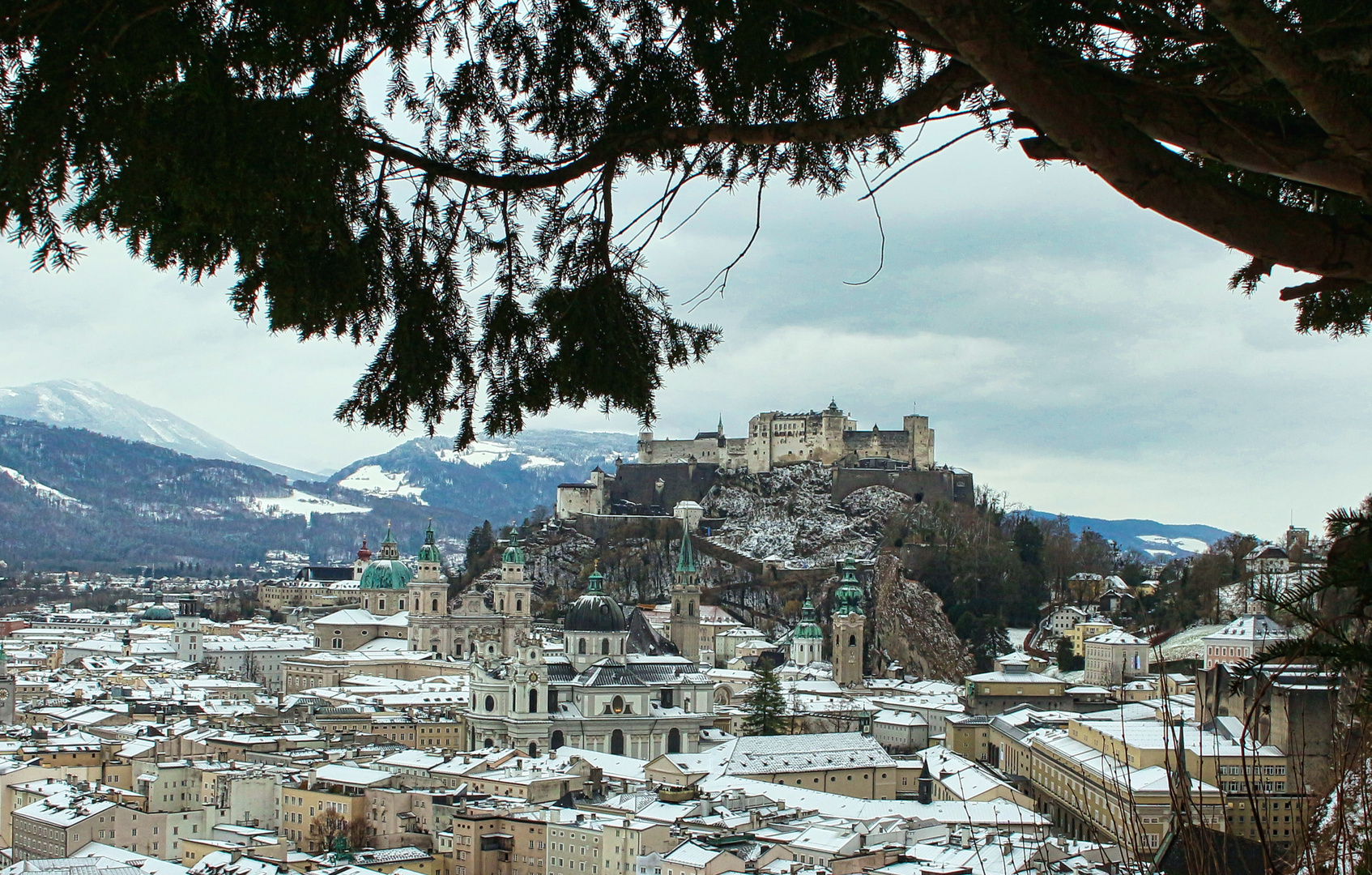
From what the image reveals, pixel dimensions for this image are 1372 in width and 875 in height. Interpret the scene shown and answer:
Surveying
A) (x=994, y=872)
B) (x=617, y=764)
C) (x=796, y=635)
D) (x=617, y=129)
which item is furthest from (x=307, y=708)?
(x=617, y=129)

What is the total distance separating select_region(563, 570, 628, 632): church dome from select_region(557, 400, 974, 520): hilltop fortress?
23.1 metres

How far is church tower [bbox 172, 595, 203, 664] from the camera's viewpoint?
238ft

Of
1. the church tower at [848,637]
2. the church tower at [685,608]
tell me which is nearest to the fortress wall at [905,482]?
the church tower at [848,637]

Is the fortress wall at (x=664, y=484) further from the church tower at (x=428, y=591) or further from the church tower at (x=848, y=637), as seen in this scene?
the church tower at (x=848, y=637)

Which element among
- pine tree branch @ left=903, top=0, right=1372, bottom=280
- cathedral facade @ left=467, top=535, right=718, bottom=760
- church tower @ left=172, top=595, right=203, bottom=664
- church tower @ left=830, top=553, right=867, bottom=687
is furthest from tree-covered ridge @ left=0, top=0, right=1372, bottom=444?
church tower @ left=172, top=595, right=203, bottom=664

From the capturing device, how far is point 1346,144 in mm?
3117

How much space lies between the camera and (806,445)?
7269 centimetres

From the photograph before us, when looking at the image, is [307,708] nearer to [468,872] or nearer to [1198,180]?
[468,872]

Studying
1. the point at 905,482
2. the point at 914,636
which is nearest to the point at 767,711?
the point at 914,636

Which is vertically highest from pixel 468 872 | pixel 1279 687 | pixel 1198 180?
pixel 1198 180

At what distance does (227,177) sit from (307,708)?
4889 cm

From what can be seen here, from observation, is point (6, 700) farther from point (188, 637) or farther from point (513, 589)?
point (188, 637)

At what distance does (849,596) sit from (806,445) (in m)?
15.5

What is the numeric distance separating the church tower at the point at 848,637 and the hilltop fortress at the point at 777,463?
1181 centimetres
